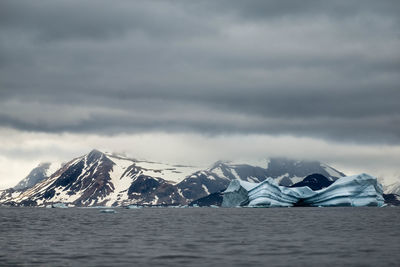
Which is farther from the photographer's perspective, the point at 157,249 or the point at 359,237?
the point at 359,237

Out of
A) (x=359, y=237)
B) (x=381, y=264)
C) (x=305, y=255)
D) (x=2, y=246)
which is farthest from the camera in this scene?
(x=359, y=237)

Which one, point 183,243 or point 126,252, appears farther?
point 183,243

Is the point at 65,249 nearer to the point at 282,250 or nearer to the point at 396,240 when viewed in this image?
the point at 282,250

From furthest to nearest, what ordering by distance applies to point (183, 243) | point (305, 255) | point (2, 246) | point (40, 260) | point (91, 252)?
point (183, 243)
point (2, 246)
point (91, 252)
point (305, 255)
point (40, 260)

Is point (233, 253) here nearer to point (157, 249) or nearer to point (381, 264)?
point (157, 249)

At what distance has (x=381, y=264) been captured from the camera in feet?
125

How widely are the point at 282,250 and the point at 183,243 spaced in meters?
11.5

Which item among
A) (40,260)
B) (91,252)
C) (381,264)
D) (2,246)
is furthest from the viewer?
(2,246)

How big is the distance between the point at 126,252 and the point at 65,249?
249 inches

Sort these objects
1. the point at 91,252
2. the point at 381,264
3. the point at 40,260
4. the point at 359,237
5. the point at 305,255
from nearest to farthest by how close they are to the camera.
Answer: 1. the point at 381,264
2. the point at 40,260
3. the point at 305,255
4. the point at 91,252
5. the point at 359,237

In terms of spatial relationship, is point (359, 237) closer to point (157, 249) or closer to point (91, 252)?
point (157, 249)

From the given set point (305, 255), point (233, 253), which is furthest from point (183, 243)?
point (305, 255)

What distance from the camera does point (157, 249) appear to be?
4941cm

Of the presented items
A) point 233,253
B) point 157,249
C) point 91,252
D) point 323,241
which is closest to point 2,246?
Answer: point 91,252
